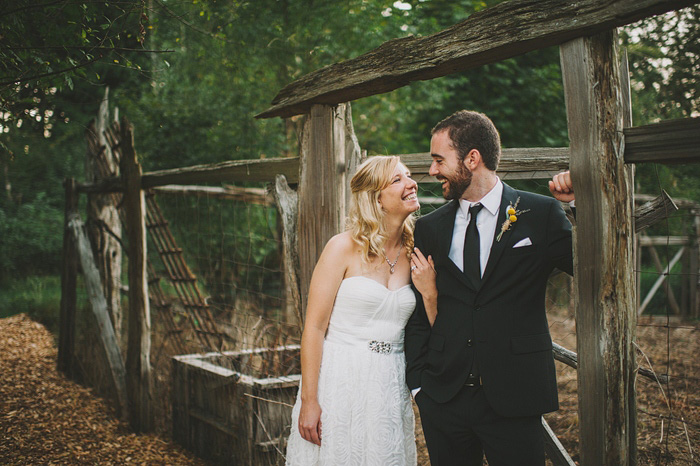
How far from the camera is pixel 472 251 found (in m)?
2.37

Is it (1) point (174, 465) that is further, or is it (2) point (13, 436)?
(2) point (13, 436)

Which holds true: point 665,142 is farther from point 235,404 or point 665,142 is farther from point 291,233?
point 235,404

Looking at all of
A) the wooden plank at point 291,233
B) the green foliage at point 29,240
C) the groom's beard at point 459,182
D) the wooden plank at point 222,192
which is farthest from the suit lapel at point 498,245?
the green foliage at point 29,240

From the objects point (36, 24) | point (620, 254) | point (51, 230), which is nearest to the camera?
point (620, 254)

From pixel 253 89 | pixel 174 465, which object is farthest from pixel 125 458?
pixel 253 89

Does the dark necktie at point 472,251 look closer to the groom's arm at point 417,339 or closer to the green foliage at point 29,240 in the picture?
the groom's arm at point 417,339

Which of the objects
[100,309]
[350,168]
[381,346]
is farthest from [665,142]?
[100,309]

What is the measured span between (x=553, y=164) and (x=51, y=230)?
13.2m

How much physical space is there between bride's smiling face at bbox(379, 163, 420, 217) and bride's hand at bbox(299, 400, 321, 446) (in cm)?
102

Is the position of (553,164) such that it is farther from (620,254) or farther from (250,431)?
(250,431)

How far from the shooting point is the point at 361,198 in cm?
286

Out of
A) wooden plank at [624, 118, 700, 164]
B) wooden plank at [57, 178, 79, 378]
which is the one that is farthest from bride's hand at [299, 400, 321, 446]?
wooden plank at [57, 178, 79, 378]

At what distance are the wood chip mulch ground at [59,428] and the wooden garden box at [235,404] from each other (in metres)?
0.23

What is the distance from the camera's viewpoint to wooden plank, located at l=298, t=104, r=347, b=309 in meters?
3.25
